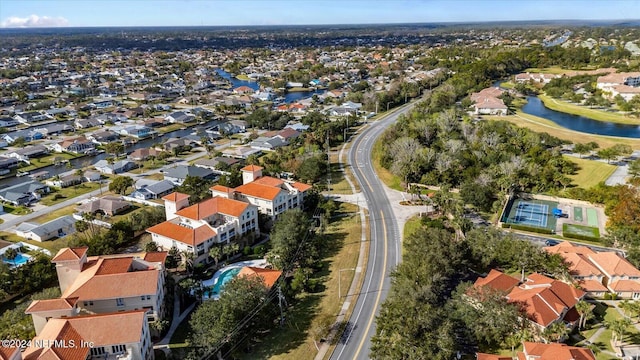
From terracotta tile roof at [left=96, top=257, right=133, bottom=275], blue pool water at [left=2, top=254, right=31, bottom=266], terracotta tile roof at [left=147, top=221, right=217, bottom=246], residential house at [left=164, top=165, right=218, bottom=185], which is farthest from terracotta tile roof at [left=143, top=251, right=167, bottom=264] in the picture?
residential house at [left=164, top=165, right=218, bottom=185]

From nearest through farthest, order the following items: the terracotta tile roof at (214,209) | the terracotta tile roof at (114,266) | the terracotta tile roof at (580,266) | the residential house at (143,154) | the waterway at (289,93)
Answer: the terracotta tile roof at (114,266) → the terracotta tile roof at (580,266) → the terracotta tile roof at (214,209) → the residential house at (143,154) → the waterway at (289,93)

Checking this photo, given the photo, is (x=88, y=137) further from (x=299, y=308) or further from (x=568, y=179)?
(x=568, y=179)

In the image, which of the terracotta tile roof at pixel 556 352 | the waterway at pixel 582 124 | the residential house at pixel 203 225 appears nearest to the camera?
the terracotta tile roof at pixel 556 352

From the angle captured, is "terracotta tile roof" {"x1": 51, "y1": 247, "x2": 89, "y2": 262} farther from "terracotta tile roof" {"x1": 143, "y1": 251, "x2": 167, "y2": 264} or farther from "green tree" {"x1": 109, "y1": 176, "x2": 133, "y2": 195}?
"green tree" {"x1": 109, "y1": 176, "x2": 133, "y2": 195}

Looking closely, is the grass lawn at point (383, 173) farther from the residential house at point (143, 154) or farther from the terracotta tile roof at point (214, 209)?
the residential house at point (143, 154)

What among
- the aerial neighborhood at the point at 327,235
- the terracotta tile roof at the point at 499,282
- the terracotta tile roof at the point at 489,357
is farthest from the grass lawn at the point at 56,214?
the terracotta tile roof at the point at 489,357

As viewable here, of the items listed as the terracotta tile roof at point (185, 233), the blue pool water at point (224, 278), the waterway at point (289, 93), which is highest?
the waterway at point (289, 93)

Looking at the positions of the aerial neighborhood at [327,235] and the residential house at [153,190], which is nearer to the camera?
the aerial neighborhood at [327,235]
